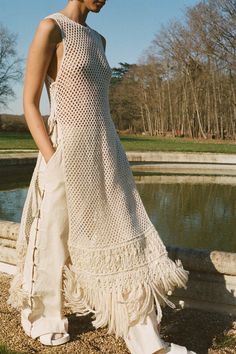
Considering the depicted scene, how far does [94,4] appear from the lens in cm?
214

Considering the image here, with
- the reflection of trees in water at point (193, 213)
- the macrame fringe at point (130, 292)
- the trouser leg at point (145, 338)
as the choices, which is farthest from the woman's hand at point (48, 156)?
the reflection of trees in water at point (193, 213)

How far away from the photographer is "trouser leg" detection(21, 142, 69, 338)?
2.16 metres

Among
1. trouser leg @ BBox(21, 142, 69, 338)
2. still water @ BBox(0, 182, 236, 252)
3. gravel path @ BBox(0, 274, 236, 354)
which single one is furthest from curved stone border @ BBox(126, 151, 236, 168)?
trouser leg @ BBox(21, 142, 69, 338)

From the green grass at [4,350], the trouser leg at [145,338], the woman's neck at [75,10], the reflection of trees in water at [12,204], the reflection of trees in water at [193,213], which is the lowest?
the reflection of trees in water at [193,213]

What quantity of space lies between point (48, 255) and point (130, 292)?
449mm

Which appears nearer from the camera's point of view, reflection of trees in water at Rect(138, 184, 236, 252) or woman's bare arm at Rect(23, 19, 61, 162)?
woman's bare arm at Rect(23, 19, 61, 162)

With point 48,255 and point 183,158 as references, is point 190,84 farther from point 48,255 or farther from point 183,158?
point 48,255

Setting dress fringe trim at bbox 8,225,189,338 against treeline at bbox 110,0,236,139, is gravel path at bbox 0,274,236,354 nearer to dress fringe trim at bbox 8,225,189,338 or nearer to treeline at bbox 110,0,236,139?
dress fringe trim at bbox 8,225,189,338

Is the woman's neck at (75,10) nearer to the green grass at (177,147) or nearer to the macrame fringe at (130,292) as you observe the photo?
the macrame fringe at (130,292)

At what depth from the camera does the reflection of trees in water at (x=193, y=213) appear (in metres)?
5.30

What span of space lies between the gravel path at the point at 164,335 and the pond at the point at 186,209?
228 centimetres

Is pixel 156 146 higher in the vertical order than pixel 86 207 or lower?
lower

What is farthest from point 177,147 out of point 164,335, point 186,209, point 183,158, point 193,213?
point 164,335

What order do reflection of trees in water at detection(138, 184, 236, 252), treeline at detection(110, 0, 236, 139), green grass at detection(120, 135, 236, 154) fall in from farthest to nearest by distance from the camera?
treeline at detection(110, 0, 236, 139) → green grass at detection(120, 135, 236, 154) → reflection of trees in water at detection(138, 184, 236, 252)
